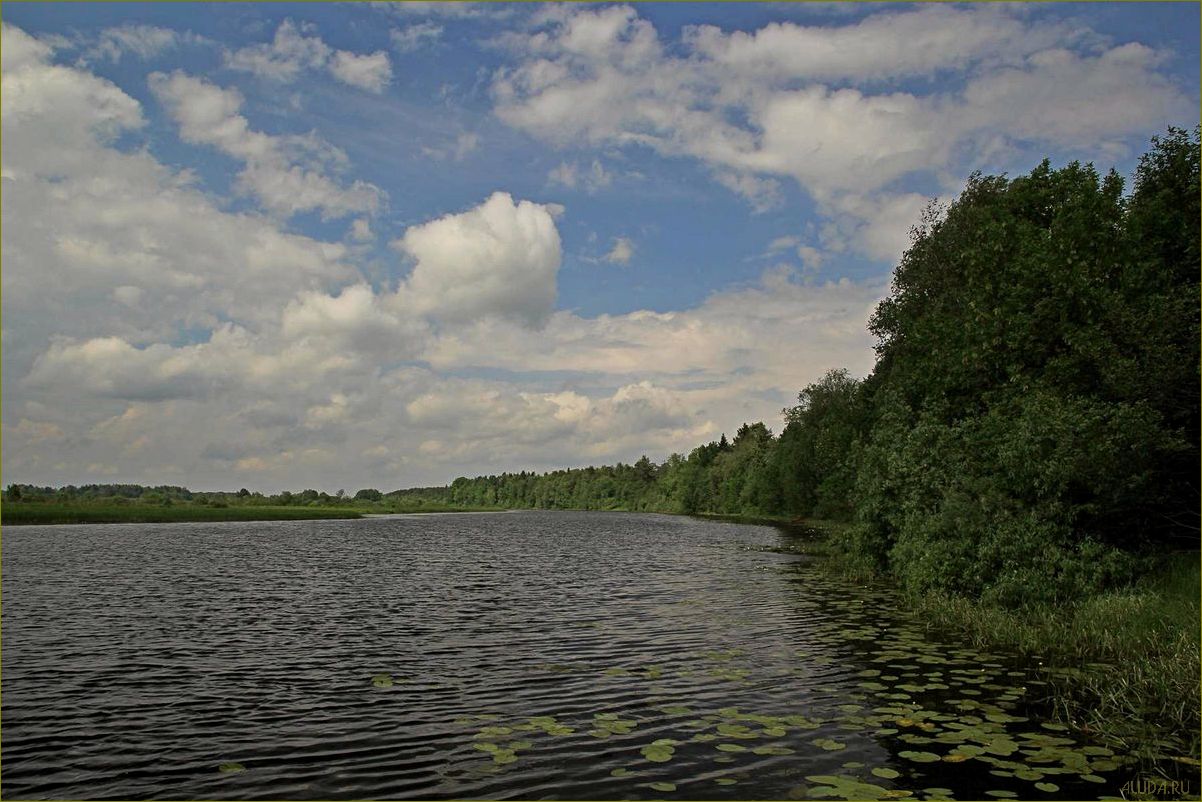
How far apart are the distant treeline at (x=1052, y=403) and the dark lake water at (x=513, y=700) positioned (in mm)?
4991

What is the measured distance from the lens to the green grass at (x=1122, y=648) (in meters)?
13.9

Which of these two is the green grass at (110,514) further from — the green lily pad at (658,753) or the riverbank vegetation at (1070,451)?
the green lily pad at (658,753)

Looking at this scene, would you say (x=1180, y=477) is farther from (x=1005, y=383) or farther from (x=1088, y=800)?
(x=1088, y=800)

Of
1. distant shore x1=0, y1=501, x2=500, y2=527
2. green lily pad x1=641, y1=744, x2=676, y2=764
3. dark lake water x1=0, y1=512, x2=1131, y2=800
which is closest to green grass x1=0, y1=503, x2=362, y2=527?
distant shore x1=0, y1=501, x2=500, y2=527

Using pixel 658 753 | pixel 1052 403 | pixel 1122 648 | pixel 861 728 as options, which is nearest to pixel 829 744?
pixel 861 728

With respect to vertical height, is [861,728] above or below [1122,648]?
below

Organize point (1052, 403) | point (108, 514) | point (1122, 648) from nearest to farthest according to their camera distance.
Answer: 1. point (1122, 648)
2. point (1052, 403)
3. point (108, 514)

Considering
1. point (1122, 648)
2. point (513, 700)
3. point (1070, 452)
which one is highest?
point (1070, 452)

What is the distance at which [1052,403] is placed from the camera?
91.1 ft

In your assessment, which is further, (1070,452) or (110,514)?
(110,514)

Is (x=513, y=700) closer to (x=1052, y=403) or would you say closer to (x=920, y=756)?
(x=920, y=756)

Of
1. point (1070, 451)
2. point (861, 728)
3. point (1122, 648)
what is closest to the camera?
point (861, 728)

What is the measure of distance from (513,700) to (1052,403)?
22.9 metres

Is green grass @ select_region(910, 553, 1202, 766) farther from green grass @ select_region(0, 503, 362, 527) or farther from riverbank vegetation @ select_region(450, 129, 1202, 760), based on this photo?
green grass @ select_region(0, 503, 362, 527)
